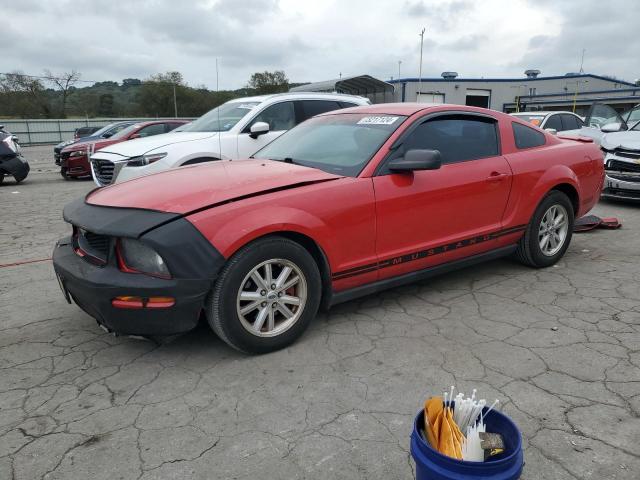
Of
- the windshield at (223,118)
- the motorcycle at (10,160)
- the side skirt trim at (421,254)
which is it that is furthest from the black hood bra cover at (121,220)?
the motorcycle at (10,160)

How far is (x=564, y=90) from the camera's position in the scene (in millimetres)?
33188

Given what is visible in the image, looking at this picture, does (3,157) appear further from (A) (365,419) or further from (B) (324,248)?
(A) (365,419)

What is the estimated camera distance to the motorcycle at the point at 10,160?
11.4 m

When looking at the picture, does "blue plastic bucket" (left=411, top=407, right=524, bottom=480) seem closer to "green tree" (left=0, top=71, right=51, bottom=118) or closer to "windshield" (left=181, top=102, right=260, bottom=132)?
"windshield" (left=181, top=102, right=260, bottom=132)

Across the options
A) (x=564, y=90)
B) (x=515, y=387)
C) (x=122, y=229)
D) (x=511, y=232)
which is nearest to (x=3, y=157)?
(x=122, y=229)

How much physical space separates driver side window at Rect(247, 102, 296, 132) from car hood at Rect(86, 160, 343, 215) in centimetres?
396

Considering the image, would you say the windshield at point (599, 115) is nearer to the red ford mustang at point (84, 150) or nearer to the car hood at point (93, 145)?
the red ford mustang at point (84, 150)

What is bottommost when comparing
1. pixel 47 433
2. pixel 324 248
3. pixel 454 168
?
pixel 47 433

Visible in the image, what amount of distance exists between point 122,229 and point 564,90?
36416 millimetres

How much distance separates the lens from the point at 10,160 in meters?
11.5

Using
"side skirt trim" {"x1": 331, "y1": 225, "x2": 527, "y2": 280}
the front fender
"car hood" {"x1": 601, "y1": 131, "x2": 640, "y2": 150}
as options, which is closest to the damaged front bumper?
"car hood" {"x1": 601, "y1": 131, "x2": 640, "y2": 150}

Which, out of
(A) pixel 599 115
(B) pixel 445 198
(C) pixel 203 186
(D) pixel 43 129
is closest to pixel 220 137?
(C) pixel 203 186

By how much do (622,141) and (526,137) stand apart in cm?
442

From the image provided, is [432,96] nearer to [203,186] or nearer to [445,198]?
[445,198]
